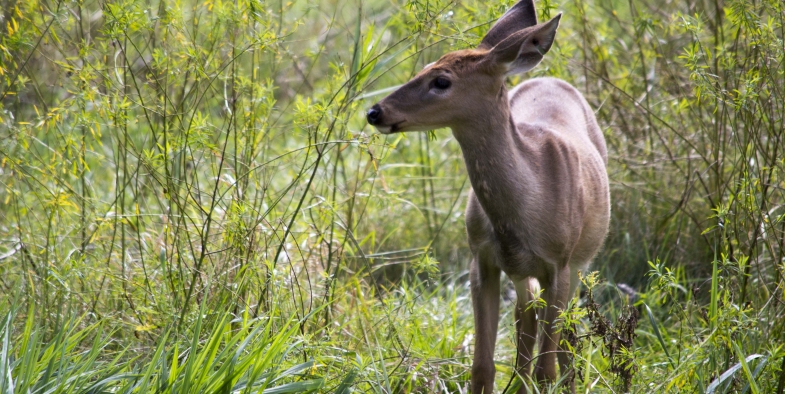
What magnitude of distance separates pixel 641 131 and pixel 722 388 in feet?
9.67

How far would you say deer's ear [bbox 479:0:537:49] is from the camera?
14.7ft

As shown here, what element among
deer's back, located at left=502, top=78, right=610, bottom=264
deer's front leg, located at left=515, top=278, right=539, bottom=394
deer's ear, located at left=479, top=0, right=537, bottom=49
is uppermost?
deer's ear, located at left=479, top=0, right=537, bottom=49

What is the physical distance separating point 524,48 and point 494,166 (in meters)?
0.55

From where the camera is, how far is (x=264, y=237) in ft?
15.1

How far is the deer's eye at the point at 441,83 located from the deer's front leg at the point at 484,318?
837 mm

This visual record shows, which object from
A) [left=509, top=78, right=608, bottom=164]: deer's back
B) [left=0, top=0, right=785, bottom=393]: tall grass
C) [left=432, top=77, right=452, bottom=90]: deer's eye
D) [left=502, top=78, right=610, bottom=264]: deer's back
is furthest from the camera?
[left=509, top=78, right=608, bottom=164]: deer's back

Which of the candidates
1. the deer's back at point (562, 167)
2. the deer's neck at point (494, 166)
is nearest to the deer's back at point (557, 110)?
the deer's back at point (562, 167)

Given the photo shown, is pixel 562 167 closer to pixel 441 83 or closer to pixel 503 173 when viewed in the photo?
pixel 503 173

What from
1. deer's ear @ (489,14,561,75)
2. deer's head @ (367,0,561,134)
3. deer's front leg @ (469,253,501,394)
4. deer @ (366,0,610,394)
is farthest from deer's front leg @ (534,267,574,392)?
deer's ear @ (489,14,561,75)

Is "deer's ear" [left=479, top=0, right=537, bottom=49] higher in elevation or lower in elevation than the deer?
higher

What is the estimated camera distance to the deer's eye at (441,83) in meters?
4.14

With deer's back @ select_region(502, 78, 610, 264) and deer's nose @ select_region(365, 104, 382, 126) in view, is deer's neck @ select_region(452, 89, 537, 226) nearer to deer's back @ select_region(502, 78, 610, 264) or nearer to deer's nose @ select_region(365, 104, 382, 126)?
deer's back @ select_region(502, 78, 610, 264)

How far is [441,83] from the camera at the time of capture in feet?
13.6

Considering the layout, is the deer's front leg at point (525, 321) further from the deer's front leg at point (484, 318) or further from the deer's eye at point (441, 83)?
the deer's eye at point (441, 83)
